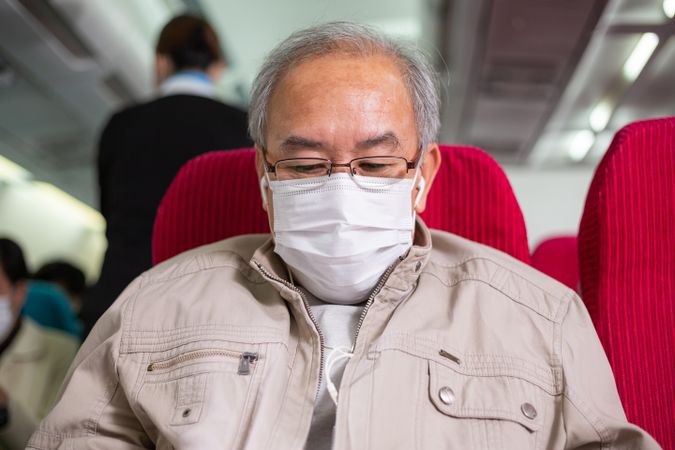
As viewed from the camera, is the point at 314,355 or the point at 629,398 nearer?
the point at 314,355

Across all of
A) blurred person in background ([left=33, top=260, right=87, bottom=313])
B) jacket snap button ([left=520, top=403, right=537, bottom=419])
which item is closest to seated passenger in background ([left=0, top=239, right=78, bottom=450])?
blurred person in background ([left=33, top=260, right=87, bottom=313])

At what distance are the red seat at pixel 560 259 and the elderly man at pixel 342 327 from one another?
120 cm

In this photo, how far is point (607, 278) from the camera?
1833mm

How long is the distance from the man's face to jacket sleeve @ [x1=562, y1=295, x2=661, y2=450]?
1.56ft

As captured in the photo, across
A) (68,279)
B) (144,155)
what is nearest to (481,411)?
(144,155)

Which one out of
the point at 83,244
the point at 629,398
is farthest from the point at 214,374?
the point at 83,244

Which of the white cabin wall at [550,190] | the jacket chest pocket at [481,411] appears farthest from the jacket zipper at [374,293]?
the white cabin wall at [550,190]

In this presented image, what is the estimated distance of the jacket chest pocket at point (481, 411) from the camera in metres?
Result: 1.53

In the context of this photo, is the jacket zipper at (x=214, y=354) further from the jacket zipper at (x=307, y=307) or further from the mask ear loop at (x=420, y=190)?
the mask ear loop at (x=420, y=190)

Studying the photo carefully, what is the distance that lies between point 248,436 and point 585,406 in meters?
0.69

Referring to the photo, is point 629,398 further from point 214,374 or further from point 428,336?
point 214,374

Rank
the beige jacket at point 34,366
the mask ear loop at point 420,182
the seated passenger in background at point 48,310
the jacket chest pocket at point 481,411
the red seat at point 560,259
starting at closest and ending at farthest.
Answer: the jacket chest pocket at point 481,411 → the mask ear loop at point 420,182 → the red seat at point 560,259 → the beige jacket at point 34,366 → the seated passenger in background at point 48,310

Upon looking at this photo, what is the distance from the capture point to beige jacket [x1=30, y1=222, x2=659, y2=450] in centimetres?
154

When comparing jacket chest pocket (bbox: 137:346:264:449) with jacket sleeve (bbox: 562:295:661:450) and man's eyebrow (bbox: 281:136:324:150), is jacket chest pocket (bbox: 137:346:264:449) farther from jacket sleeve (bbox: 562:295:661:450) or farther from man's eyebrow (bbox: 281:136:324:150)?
jacket sleeve (bbox: 562:295:661:450)
